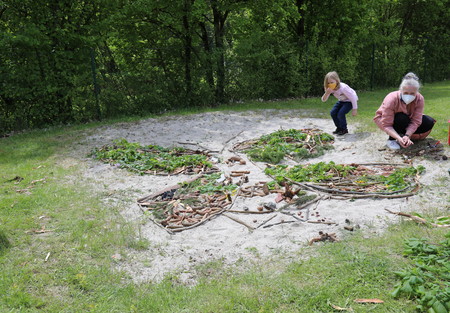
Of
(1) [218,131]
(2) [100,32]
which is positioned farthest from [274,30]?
(1) [218,131]

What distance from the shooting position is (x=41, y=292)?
3.36 meters

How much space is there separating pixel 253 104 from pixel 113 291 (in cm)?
1169

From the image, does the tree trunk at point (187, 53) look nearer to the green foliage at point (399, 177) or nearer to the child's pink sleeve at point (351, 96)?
the child's pink sleeve at point (351, 96)

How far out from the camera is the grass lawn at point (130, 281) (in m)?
3.12

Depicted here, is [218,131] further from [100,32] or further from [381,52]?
[381,52]

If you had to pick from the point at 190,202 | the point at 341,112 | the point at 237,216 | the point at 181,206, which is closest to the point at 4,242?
the point at 181,206

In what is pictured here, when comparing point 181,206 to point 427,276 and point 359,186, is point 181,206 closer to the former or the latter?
point 359,186

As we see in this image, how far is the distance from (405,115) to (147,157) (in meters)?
4.82

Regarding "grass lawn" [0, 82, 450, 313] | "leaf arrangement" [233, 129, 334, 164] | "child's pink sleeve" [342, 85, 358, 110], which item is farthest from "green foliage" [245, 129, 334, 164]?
"grass lawn" [0, 82, 450, 313]

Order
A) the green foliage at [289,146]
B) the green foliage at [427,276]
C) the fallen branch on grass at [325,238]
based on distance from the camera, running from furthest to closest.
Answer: the green foliage at [289,146]
the fallen branch on grass at [325,238]
the green foliage at [427,276]

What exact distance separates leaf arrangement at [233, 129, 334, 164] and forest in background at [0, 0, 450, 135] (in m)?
6.07

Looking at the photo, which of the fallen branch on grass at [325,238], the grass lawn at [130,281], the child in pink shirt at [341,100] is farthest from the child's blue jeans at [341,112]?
the fallen branch on grass at [325,238]

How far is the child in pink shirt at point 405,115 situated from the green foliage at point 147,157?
327 centimetres

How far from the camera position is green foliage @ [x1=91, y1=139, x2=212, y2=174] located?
693 cm
